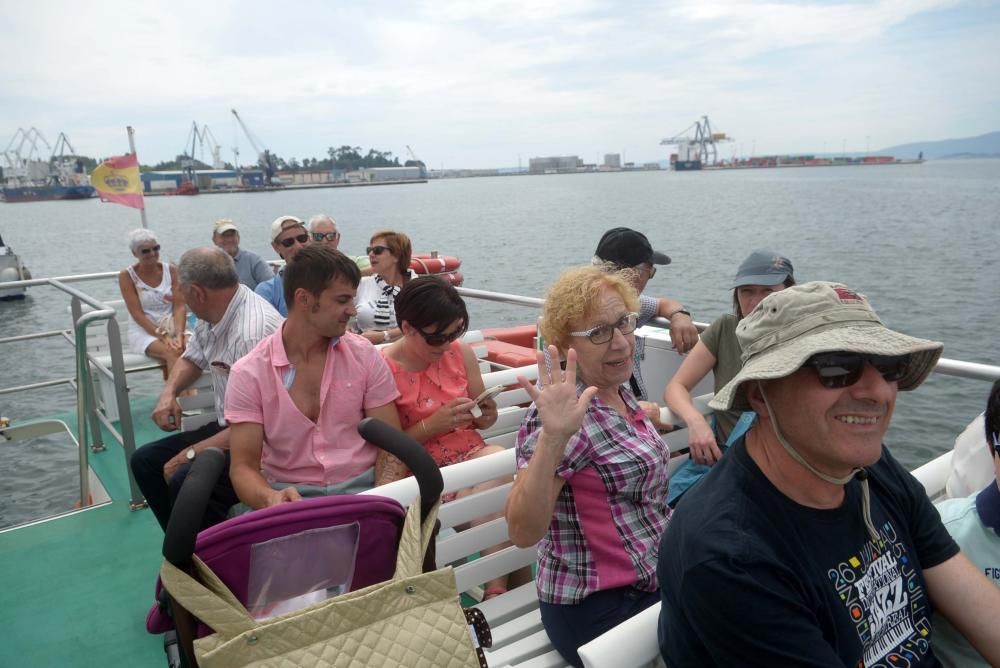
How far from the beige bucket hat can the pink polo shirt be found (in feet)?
4.74

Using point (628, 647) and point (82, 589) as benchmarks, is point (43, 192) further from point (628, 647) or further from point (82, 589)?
point (628, 647)

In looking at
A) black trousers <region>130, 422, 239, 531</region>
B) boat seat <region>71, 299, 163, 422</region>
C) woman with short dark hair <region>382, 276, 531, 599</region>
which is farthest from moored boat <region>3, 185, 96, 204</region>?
woman with short dark hair <region>382, 276, 531, 599</region>

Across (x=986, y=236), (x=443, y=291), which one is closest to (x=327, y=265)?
(x=443, y=291)

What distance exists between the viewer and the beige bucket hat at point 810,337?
1326 millimetres

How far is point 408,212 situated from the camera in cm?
6000

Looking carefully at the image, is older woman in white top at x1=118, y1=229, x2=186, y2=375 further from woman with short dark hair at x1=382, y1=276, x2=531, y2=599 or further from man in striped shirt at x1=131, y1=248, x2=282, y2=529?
woman with short dark hair at x1=382, y1=276, x2=531, y2=599

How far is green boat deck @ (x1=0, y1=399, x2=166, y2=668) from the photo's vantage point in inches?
108

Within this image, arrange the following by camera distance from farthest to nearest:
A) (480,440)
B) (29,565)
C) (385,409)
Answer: (29,565), (480,440), (385,409)

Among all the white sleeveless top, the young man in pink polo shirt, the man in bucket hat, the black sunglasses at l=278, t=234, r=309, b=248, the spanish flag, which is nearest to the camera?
the man in bucket hat

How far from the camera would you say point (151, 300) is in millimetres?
5445

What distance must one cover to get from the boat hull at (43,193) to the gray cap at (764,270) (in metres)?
103

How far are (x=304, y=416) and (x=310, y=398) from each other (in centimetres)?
8

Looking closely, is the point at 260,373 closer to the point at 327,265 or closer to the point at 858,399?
the point at 327,265

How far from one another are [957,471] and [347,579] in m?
1.78
